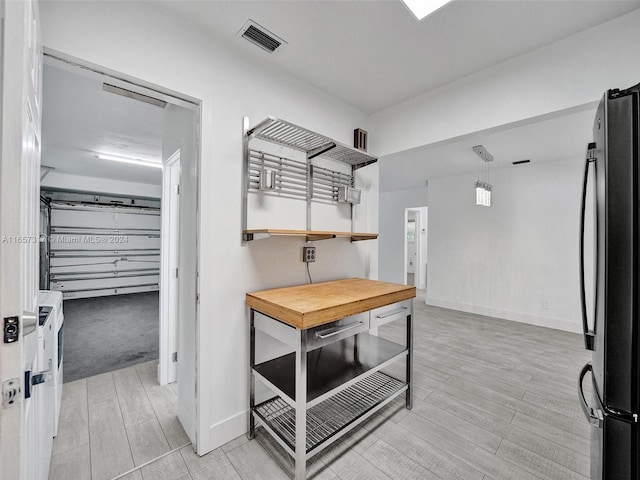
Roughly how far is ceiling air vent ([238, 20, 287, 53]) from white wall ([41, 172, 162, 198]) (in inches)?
204

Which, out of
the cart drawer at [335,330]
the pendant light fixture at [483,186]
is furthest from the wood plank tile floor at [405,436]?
the pendant light fixture at [483,186]

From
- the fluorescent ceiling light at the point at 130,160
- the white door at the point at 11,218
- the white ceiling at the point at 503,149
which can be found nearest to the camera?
the white door at the point at 11,218

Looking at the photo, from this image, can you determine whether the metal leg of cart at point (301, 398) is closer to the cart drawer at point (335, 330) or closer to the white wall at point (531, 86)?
the cart drawer at point (335, 330)

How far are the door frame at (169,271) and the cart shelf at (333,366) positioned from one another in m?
1.22

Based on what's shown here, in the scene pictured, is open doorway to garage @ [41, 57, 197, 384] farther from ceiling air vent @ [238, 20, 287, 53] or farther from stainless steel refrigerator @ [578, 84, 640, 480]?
stainless steel refrigerator @ [578, 84, 640, 480]

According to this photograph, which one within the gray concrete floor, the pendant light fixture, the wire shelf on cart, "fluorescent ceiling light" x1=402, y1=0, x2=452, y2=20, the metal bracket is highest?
"fluorescent ceiling light" x1=402, y1=0, x2=452, y2=20

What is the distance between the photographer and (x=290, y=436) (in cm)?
164

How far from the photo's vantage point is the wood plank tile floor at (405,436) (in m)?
1.57

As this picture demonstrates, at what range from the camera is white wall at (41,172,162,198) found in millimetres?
Result: 5594

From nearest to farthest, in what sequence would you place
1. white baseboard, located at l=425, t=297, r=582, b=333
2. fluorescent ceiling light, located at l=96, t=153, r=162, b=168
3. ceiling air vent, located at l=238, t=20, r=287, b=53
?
1. ceiling air vent, located at l=238, t=20, r=287, b=53
2. white baseboard, located at l=425, t=297, r=582, b=333
3. fluorescent ceiling light, located at l=96, t=153, r=162, b=168

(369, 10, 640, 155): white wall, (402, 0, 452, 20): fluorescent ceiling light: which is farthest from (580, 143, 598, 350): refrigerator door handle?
(402, 0, 452, 20): fluorescent ceiling light

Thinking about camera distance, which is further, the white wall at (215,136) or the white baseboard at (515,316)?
the white baseboard at (515,316)

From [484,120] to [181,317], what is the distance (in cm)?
265

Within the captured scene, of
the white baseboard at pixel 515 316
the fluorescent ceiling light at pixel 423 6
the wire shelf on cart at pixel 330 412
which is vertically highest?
the fluorescent ceiling light at pixel 423 6
